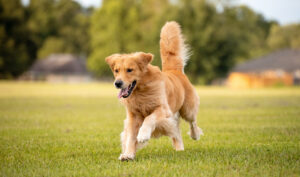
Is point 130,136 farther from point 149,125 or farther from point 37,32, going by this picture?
point 37,32

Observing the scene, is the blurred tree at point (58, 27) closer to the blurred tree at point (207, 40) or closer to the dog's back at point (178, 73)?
the blurred tree at point (207, 40)

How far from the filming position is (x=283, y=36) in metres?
82.5

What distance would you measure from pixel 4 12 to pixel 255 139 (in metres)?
71.0

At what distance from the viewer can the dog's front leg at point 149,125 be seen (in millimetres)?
5391

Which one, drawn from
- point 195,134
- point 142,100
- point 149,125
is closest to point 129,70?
point 142,100

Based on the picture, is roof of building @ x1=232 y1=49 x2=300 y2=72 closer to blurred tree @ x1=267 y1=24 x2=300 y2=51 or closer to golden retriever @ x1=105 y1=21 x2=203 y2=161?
blurred tree @ x1=267 y1=24 x2=300 y2=51

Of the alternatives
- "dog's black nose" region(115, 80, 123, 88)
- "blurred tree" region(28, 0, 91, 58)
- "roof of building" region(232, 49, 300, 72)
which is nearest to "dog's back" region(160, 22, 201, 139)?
"dog's black nose" region(115, 80, 123, 88)

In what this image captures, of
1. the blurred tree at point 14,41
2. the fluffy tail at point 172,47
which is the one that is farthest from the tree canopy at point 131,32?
the fluffy tail at point 172,47

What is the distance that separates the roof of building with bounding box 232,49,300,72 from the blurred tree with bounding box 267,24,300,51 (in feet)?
65.5

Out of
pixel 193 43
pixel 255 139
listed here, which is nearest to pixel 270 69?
pixel 193 43

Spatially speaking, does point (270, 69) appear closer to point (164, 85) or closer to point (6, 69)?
point (6, 69)

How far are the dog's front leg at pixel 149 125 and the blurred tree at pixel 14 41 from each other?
6308cm

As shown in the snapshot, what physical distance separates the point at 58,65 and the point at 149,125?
219ft

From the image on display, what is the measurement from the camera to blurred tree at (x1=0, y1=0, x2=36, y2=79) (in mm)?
65625
